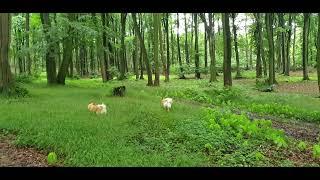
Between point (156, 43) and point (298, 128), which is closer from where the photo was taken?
point (298, 128)

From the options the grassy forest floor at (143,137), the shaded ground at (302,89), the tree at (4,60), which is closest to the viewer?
the grassy forest floor at (143,137)

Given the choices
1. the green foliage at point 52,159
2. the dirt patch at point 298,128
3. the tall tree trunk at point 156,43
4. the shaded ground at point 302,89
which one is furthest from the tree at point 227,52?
the green foliage at point 52,159

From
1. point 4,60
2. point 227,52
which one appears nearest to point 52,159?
point 4,60

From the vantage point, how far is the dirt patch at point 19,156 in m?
7.68

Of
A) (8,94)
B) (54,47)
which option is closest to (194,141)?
(8,94)

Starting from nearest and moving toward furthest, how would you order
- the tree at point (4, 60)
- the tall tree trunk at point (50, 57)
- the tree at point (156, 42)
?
1. the tree at point (4, 60)
2. the tall tree trunk at point (50, 57)
3. the tree at point (156, 42)

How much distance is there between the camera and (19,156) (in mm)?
8164

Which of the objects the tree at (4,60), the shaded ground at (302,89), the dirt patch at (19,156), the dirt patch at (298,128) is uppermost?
the tree at (4,60)

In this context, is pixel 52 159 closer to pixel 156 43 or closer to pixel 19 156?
pixel 19 156

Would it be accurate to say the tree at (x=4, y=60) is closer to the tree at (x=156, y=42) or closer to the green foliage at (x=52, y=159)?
the green foliage at (x=52, y=159)

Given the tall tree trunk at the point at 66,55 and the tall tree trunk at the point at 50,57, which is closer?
the tall tree trunk at the point at 50,57

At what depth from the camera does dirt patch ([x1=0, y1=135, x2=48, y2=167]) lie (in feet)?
25.2

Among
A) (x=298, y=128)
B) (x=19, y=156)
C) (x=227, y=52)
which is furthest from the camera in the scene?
(x=227, y=52)
